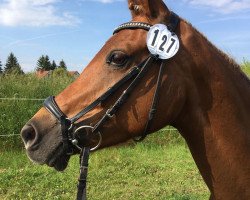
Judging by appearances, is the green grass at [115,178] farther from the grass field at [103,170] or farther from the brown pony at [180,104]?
the brown pony at [180,104]

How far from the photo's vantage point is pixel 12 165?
27.6ft

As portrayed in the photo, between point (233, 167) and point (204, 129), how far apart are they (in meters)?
0.28

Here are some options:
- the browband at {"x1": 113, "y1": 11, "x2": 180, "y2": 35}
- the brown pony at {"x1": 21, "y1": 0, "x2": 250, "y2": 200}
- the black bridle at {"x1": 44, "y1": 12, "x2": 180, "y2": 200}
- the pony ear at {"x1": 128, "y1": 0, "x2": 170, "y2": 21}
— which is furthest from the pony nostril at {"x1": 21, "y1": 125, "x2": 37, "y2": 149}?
the pony ear at {"x1": 128, "y1": 0, "x2": 170, "y2": 21}

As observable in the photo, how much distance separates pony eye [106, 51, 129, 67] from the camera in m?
2.32

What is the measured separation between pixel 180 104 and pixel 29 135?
2.96 feet

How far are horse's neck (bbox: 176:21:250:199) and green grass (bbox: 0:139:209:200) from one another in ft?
12.8

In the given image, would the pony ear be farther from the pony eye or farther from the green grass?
the green grass

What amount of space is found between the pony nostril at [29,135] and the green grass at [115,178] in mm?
4263

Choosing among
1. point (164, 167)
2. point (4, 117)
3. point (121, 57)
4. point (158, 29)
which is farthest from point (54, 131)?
point (4, 117)

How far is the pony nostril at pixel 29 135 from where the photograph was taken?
2242 millimetres

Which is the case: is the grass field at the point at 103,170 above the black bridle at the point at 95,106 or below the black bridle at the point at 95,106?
below

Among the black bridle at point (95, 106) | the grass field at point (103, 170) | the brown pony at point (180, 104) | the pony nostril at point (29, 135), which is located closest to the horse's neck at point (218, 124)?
the brown pony at point (180, 104)

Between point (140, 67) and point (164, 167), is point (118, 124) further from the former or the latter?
point (164, 167)

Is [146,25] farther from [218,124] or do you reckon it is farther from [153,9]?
[218,124]
